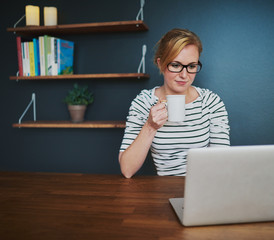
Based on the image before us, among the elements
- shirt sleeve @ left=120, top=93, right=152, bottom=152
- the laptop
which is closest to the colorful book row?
shirt sleeve @ left=120, top=93, right=152, bottom=152

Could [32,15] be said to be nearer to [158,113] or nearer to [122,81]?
[122,81]

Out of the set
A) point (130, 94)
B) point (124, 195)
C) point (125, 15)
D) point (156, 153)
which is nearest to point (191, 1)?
point (125, 15)

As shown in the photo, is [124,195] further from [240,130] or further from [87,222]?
[240,130]

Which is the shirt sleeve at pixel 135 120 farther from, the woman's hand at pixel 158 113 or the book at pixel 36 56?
the book at pixel 36 56

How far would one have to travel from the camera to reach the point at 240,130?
2219 mm

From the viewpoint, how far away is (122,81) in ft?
7.73

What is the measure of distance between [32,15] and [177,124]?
4.99 ft

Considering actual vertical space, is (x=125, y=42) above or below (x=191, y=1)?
below

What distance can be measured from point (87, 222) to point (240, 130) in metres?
1.71

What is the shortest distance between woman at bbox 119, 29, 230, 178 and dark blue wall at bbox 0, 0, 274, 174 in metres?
0.66

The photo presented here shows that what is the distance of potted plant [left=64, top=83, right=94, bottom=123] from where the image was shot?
2.25 meters

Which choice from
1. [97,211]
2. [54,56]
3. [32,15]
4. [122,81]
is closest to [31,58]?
[54,56]

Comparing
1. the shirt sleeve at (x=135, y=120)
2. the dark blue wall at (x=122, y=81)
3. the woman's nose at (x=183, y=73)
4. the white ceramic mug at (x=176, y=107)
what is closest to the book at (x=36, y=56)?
the dark blue wall at (x=122, y=81)

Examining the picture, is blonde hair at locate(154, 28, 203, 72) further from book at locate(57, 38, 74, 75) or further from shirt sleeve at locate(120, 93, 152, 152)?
book at locate(57, 38, 74, 75)
